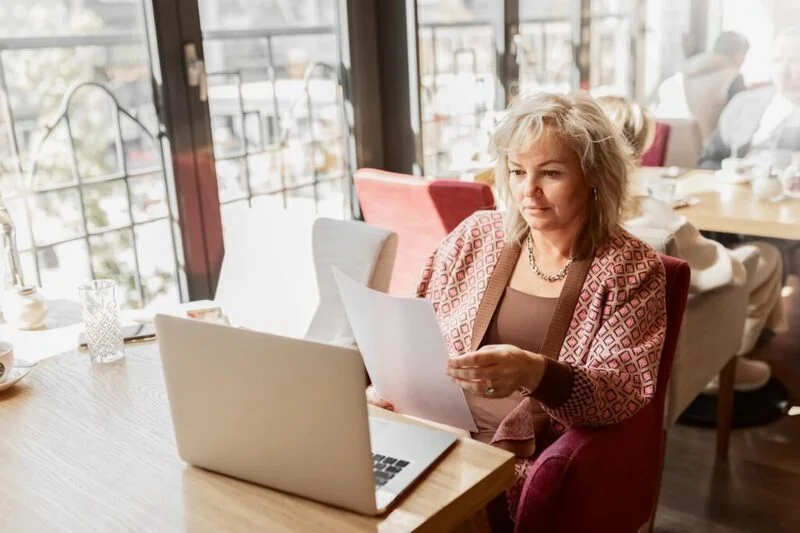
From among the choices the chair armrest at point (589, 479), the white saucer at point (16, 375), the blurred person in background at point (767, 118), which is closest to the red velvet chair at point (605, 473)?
the chair armrest at point (589, 479)

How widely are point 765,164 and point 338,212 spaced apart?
1711 millimetres

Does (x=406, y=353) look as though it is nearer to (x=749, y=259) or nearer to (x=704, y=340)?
(x=704, y=340)

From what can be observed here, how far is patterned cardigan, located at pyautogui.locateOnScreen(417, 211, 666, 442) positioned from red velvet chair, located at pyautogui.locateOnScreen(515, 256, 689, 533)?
6 cm

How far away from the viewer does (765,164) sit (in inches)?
128

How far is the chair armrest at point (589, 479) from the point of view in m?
1.46

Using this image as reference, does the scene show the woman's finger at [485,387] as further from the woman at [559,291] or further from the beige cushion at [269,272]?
the beige cushion at [269,272]

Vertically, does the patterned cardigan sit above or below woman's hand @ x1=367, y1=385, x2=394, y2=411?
above

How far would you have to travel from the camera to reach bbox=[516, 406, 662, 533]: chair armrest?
146 cm

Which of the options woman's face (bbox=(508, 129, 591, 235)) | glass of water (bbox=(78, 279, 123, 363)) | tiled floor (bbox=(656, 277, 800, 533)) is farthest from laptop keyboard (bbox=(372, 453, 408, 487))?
tiled floor (bbox=(656, 277, 800, 533))

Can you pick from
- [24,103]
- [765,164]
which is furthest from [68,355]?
[765,164]

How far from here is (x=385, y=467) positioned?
3.96 feet

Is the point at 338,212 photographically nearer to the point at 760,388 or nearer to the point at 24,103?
the point at 24,103

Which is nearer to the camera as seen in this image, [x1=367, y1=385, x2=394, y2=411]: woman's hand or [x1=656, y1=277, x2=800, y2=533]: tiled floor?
[x1=367, y1=385, x2=394, y2=411]: woman's hand

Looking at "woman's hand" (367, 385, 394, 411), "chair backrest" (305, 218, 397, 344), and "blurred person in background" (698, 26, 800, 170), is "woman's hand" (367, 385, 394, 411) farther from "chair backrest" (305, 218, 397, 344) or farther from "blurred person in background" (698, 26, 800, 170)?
"blurred person in background" (698, 26, 800, 170)
